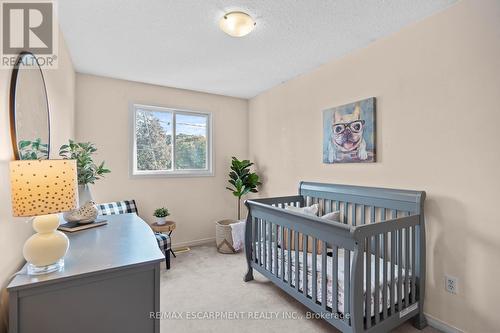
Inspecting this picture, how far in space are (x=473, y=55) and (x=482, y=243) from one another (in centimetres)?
127

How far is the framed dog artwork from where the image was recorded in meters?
2.29

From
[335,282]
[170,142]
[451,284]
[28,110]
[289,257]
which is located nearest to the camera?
[28,110]

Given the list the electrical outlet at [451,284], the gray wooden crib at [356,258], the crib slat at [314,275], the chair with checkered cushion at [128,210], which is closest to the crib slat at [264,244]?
the gray wooden crib at [356,258]

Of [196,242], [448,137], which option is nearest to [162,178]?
[196,242]

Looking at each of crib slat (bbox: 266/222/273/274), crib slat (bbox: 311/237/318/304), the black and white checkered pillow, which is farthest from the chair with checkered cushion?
crib slat (bbox: 311/237/318/304)

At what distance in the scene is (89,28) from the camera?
6.75ft

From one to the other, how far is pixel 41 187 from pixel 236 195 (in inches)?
113

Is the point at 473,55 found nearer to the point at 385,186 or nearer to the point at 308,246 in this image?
the point at 385,186

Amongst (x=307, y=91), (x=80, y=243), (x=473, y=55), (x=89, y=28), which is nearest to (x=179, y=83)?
(x=89, y=28)

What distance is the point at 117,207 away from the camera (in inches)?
118

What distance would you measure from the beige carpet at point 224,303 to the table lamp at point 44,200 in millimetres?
1191

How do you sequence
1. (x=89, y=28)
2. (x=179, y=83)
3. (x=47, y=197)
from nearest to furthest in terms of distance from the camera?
(x=47, y=197) → (x=89, y=28) → (x=179, y=83)

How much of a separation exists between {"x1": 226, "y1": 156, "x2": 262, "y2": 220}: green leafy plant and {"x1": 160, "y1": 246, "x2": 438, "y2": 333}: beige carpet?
1103mm

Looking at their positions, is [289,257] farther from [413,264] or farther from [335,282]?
[413,264]
